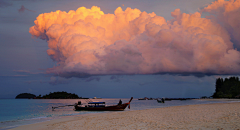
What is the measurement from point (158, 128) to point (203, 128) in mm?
3786

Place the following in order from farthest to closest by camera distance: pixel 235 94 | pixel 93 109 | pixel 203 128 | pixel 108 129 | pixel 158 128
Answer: pixel 235 94 → pixel 93 109 → pixel 108 129 → pixel 158 128 → pixel 203 128

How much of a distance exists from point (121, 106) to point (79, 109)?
14247 mm

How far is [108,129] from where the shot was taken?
65.8ft

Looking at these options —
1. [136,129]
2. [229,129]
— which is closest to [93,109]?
[136,129]

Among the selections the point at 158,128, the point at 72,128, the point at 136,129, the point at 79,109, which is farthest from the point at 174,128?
the point at 79,109

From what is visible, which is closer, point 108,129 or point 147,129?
point 147,129

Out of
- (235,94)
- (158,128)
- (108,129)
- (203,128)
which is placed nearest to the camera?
(203,128)

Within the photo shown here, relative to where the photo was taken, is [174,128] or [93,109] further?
[93,109]

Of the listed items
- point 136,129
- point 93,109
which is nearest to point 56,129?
point 136,129

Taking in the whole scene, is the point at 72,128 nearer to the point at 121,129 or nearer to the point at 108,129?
the point at 108,129

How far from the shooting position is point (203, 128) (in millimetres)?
17406

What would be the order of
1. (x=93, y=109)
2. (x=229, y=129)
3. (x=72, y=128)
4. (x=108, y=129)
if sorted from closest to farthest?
1. (x=229, y=129)
2. (x=108, y=129)
3. (x=72, y=128)
4. (x=93, y=109)

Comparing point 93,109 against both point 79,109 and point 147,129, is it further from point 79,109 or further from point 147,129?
point 147,129

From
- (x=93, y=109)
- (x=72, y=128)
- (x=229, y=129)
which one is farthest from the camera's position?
(x=93, y=109)
